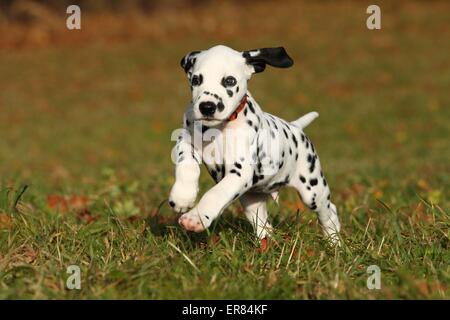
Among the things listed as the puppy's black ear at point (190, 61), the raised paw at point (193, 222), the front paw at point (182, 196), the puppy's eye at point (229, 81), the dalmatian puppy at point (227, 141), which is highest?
the puppy's black ear at point (190, 61)

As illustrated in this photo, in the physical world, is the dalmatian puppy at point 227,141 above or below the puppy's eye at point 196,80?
below

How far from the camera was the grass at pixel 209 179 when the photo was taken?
4199 millimetres

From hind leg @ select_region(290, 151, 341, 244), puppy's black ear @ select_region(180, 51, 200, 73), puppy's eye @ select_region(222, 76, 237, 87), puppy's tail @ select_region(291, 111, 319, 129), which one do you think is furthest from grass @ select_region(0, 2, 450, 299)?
puppy's black ear @ select_region(180, 51, 200, 73)

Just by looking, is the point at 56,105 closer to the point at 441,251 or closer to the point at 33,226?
the point at 33,226

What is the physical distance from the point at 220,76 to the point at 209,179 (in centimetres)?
523

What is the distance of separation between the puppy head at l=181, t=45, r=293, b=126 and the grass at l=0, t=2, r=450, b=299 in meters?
0.84

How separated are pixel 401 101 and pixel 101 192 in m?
12.8

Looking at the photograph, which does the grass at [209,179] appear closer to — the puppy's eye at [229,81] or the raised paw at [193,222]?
the raised paw at [193,222]

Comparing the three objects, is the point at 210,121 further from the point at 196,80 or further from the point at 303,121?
the point at 303,121

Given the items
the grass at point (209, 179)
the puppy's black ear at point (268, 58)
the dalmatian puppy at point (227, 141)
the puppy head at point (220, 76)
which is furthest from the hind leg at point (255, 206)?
the puppy's black ear at point (268, 58)

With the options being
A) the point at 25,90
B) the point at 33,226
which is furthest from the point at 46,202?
the point at 25,90

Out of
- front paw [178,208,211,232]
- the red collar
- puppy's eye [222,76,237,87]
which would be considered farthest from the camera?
the red collar

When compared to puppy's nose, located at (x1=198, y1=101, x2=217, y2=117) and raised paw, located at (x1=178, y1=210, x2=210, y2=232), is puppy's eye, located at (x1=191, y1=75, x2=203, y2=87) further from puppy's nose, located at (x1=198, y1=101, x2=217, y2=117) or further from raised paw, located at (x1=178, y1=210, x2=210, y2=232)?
raised paw, located at (x1=178, y1=210, x2=210, y2=232)

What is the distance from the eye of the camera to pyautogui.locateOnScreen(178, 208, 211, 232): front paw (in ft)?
13.5
